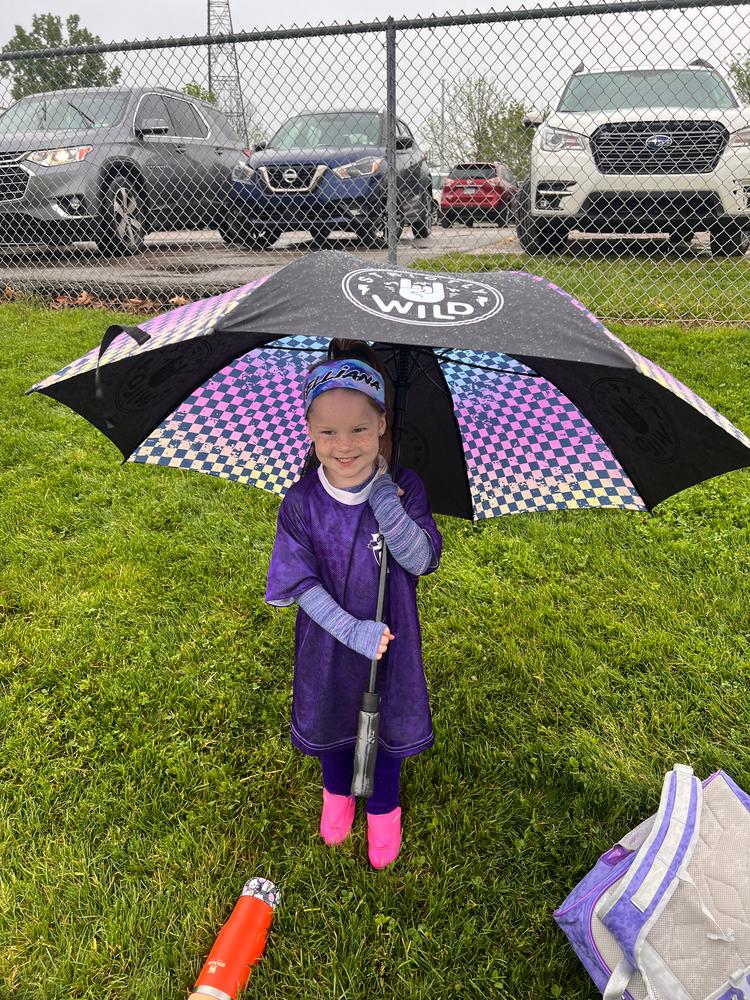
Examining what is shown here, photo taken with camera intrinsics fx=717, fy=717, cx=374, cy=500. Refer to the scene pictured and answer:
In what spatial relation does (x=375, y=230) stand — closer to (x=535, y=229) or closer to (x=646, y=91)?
(x=535, y=229)

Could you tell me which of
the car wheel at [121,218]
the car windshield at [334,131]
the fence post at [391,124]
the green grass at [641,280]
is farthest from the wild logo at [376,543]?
the car wheel at [121,218]

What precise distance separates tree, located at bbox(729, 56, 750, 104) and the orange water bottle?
6.81 meters

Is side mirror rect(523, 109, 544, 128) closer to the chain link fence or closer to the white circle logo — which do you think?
the chain link fence

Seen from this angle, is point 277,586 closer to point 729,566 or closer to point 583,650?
point 583,650

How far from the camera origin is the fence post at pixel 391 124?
4832 millimetres

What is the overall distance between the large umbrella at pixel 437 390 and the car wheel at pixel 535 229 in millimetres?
4910

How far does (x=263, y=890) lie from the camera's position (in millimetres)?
1842

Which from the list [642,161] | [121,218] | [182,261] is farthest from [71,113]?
[642,161]

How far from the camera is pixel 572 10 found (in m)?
4.57

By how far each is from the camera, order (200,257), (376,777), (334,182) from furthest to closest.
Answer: (200,257)
(334,182)
(376,777)

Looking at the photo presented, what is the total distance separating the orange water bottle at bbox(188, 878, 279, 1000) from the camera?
162 centimetres

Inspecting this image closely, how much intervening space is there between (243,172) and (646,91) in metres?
3.91

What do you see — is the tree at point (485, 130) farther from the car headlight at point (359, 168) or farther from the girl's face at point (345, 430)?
the girl's face at point (345, 430)

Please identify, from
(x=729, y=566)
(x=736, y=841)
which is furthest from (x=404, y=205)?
(x=736, y=841)
